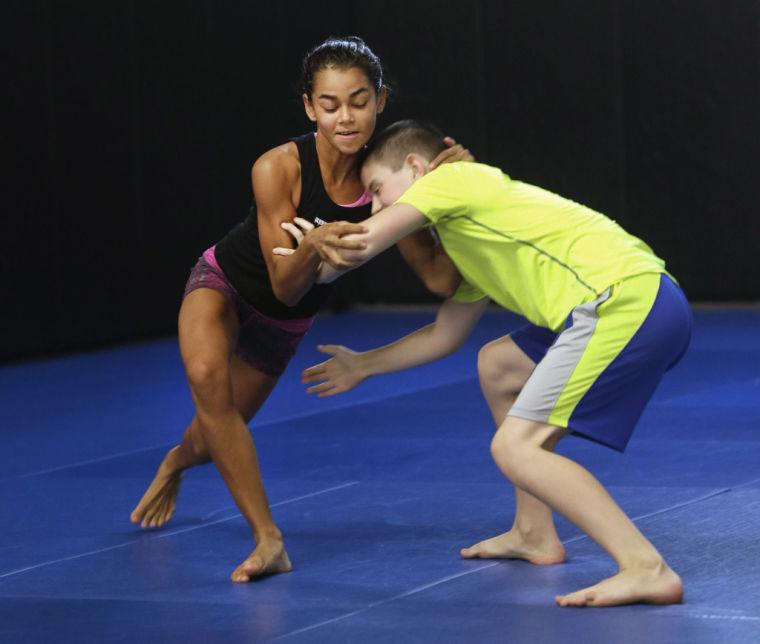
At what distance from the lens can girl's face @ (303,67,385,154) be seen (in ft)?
12.1

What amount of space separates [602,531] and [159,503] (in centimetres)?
147

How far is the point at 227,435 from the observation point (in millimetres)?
3689

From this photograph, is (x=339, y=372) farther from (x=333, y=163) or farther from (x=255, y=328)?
(x=333, y=163)

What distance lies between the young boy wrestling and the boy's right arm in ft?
0.80

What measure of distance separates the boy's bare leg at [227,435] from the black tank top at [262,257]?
0.16 meters

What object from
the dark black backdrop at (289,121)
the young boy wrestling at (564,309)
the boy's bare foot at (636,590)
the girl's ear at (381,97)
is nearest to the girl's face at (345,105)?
the girl's ear at (381,97)

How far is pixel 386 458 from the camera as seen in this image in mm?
5020

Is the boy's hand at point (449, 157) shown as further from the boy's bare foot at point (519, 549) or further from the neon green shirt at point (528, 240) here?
the boy's bare foot at point (519, 549)

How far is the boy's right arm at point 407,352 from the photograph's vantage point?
12.1 feet

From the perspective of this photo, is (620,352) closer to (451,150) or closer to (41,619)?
(451,150)

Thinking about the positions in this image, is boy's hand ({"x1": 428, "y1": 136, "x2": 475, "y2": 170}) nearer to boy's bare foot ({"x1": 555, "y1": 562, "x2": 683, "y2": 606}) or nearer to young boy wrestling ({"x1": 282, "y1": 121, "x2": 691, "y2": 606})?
young boy wrestling ({"x1": 282, "y1": 121, "x2": 691, "y2": 606})

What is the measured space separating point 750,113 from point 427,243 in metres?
5.76

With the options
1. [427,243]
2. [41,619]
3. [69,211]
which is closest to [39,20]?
[69,211]

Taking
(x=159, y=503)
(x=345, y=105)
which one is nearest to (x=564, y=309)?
(x=345, y=105)
